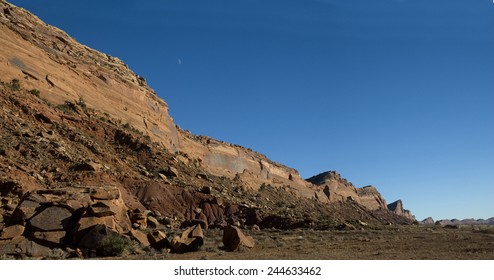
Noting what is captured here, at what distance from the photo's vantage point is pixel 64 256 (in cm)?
1416

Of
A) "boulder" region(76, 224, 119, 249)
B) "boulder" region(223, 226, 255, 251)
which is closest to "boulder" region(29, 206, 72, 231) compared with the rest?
"boulder" region(76, 224, 119, 249)

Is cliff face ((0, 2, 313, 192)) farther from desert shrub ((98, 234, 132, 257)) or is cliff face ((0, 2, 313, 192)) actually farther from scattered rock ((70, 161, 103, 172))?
desert shrub ((98, 234, 132, 257))

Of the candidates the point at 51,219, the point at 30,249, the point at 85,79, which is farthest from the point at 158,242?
the point at 85,79

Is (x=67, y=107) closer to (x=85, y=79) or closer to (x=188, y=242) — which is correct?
(x=85, y=79)

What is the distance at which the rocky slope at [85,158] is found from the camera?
640 inches

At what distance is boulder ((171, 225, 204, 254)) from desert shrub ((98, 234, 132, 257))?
224cm

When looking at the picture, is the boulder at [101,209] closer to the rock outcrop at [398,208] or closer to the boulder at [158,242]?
the boulder at [158,242]

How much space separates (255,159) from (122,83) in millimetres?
38528

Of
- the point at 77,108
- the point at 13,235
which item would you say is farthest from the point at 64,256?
the point at 77,108

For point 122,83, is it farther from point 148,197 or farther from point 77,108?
point 148,197

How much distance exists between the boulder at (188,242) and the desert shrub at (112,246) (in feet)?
7.34

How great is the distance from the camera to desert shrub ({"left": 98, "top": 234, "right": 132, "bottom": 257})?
48.9 feet

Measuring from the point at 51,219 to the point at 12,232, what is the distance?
1379 mm

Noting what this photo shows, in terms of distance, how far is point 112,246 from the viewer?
14.9 m
